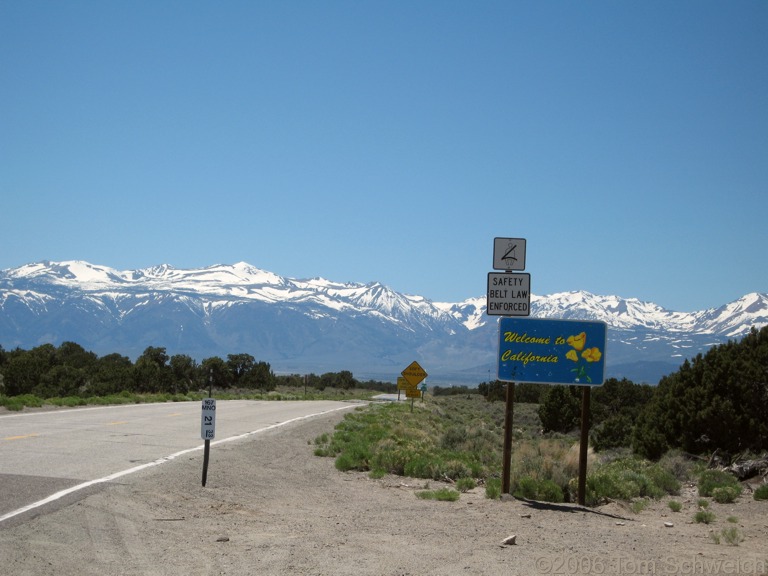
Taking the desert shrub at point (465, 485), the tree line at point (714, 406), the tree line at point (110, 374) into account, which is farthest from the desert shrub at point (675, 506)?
the tree line at point (110, 374)

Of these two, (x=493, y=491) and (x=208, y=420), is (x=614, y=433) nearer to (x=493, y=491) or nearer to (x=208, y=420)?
(x=493, y=491)

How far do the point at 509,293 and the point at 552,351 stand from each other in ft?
3.58

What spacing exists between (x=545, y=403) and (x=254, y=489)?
88.1ft

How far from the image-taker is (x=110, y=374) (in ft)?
166

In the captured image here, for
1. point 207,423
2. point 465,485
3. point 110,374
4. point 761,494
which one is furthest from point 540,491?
point 110,374

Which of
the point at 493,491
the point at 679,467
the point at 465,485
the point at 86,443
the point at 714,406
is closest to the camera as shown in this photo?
the point at 493,491

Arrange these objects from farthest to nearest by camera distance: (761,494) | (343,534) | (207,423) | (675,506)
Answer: (761,494), (207,423), (675,506), (343,534)

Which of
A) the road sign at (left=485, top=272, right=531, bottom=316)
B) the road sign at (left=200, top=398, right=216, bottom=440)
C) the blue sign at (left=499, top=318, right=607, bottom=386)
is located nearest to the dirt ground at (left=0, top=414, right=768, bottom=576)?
the road sign at (left=200, top=398, right=216, bottom=440)

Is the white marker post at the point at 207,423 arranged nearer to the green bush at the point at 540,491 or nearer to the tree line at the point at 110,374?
the green bush at the point at 540,491

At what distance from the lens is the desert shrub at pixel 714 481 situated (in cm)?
1367

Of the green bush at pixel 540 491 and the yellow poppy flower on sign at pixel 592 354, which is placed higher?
the yellow poppy flower on sign at pixel 592 354

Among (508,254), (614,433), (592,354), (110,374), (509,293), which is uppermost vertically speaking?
(508,254)

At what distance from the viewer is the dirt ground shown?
7.73 metres

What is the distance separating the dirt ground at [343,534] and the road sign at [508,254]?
344 centimetres
